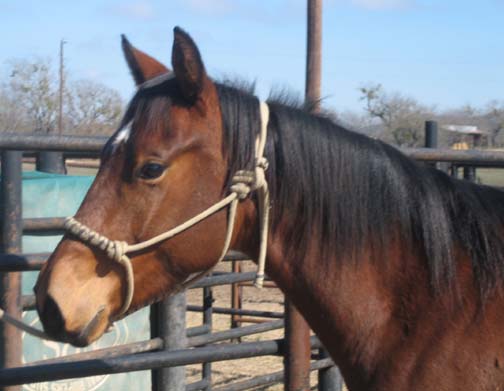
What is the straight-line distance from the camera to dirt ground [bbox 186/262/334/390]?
756cm

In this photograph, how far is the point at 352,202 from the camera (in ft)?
7.49

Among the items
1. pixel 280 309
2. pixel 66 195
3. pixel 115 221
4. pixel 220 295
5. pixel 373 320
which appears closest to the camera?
pixel 115 221

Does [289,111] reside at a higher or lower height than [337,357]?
higher

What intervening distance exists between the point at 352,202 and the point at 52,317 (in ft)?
3.04

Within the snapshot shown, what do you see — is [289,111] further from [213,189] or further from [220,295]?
[220,295]

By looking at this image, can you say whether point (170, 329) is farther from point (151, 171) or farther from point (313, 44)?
point (313, 44)

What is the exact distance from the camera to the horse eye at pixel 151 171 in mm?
2109

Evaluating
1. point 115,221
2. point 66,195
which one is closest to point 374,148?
point 115,221

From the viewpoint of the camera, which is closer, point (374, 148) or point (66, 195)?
point (374, 148)

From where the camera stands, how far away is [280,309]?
10.4 m

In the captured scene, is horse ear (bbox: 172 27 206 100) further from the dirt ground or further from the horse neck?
the dirt ground

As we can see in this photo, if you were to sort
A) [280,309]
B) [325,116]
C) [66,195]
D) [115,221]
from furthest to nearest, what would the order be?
[280,309] → [66,195] → [325,116] → [115,221]

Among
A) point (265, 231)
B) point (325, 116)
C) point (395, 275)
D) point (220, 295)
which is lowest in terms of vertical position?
point (220, 295)

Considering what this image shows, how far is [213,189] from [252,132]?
21 centimetres
